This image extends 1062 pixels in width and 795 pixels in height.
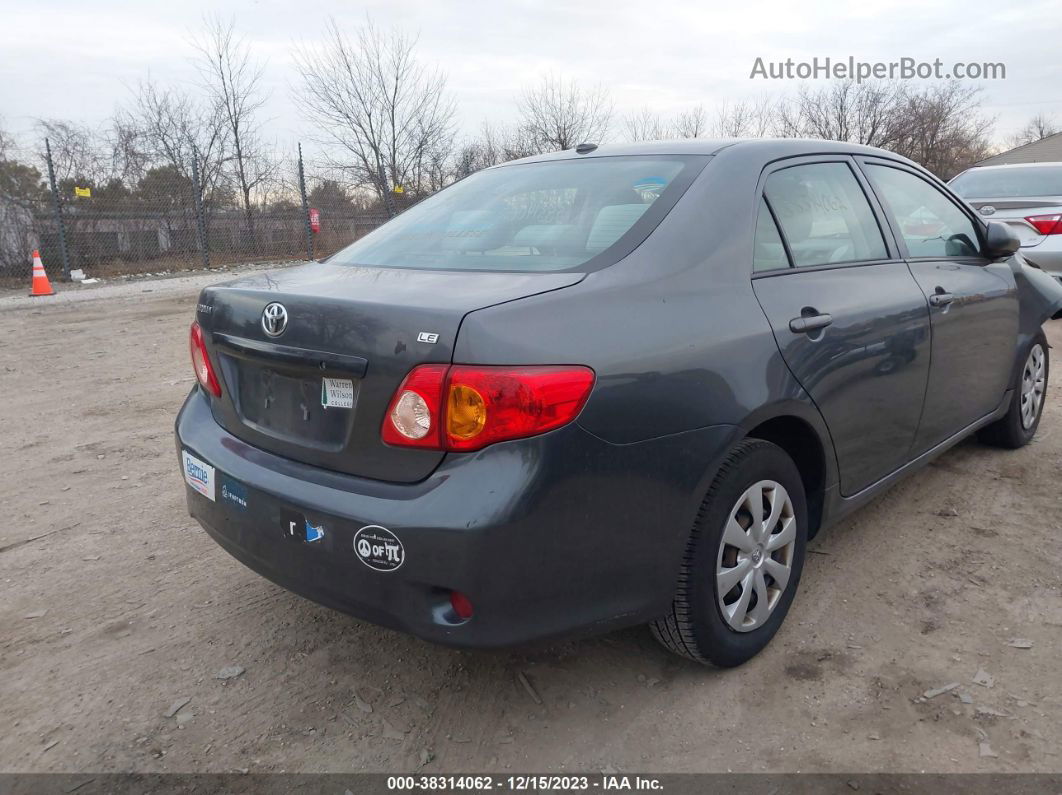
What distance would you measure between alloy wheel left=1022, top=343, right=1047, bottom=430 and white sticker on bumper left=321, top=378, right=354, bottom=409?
143 inches

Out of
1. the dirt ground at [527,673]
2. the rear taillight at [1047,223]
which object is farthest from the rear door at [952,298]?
the rear taillight at [1047,223]

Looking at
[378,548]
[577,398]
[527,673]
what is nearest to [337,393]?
[378,548]

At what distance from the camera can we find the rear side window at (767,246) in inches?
95.8

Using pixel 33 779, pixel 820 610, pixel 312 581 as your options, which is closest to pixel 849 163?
pixel 820 610

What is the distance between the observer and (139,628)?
8.86ft

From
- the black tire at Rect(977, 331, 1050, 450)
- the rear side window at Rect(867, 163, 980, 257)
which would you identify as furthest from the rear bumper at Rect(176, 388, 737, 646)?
the black tire at Rect(977, 331, 1050, 450)

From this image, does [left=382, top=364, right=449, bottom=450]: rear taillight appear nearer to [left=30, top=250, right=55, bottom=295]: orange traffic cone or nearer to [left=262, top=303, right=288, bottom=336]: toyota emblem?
[left=262, top=303, right=288, bottom=336]: toyota emblem

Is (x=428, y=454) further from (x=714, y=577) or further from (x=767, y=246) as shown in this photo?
(x=767, y=246)

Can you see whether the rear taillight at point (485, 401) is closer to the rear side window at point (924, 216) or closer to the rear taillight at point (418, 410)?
the rear taillight at point (418, 410)

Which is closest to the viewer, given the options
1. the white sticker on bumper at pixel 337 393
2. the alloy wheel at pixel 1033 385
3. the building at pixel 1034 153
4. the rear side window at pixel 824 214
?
the white sticker on bumper at pixel 337 393

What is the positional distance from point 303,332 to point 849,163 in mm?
2223

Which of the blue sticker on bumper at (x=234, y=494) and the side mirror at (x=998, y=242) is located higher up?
the side mirror at (x=998, y=242)

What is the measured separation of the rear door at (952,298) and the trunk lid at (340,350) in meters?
1.87

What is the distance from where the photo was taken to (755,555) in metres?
2.37
